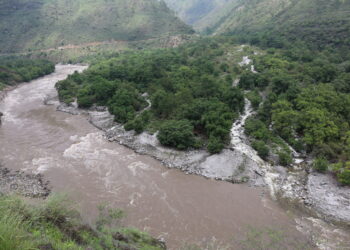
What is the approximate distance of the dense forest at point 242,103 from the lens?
93.0 ft

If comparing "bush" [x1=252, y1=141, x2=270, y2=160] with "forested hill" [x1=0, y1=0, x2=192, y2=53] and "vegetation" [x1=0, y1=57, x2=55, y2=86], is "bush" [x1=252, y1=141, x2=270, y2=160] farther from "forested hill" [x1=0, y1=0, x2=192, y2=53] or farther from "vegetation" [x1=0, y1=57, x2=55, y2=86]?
"forested hill" [x1=0, y1=0, x2=192, y2=53]

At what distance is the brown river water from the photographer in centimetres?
1847

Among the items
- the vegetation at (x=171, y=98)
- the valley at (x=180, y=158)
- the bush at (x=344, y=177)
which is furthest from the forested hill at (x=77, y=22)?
the bush at (x=344, y=177)

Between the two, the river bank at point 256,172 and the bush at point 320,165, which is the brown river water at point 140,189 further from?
the bush at point 320,165

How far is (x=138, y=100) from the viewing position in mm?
41625

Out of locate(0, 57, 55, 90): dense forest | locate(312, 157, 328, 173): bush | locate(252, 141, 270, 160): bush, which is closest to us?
locate(312, 157, 328, 173): bush

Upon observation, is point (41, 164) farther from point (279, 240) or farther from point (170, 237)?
point (279, 240)

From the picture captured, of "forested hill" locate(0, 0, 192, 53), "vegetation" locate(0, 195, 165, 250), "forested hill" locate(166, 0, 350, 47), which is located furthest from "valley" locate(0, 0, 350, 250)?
"forested hill" locate(0, 0, 192, 53)

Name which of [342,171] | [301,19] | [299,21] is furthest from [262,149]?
[301,19]

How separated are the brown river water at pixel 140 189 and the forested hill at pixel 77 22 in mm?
92867

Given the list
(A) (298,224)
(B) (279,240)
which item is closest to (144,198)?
(B) (279,240)

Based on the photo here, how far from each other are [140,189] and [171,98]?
1785 cm

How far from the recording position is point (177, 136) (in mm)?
28703

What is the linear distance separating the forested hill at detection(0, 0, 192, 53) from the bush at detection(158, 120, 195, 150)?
97697 millimetres
